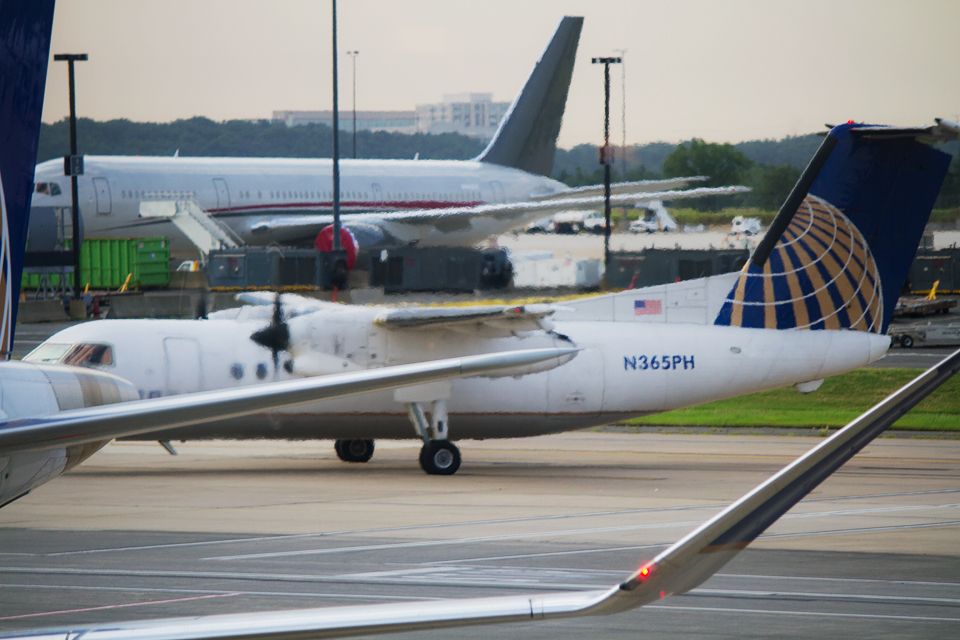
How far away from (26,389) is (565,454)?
758 inches

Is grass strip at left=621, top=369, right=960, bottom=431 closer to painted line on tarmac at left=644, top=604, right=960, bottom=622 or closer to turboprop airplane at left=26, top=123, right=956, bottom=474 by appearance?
turboprop airplane at left=26, top=123, right=956, bottom=474

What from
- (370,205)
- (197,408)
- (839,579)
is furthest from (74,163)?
(197,408)

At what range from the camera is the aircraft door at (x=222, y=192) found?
59.4m

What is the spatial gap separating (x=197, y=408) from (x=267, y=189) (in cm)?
5450

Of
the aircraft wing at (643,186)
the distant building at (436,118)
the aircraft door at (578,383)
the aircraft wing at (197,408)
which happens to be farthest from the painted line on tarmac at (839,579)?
the distant building at (436,118)

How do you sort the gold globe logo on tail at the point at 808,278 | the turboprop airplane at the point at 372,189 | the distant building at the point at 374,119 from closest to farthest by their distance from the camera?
the gold globe logo on tail at the point at 808,278
the turboprop airplane at the point at 372,189
the distant building at the point at 374,119

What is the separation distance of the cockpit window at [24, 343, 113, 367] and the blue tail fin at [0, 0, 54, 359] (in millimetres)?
13987

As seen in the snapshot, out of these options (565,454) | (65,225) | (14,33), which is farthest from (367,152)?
(14,33)

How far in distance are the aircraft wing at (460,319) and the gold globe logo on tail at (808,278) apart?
337 centimetres

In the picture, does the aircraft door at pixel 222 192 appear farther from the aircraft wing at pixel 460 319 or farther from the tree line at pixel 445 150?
the aircraft wing at pixel 460 319

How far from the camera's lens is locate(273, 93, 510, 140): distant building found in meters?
134

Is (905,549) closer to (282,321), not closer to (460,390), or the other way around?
(460,390)

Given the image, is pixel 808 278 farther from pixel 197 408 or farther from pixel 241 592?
pixel 197 408

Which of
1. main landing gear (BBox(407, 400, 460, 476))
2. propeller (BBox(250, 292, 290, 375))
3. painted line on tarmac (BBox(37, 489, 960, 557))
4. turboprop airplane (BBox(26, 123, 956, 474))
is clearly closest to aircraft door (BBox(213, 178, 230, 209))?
turboprop airplane (BBox(26, 123, 956, 474))
